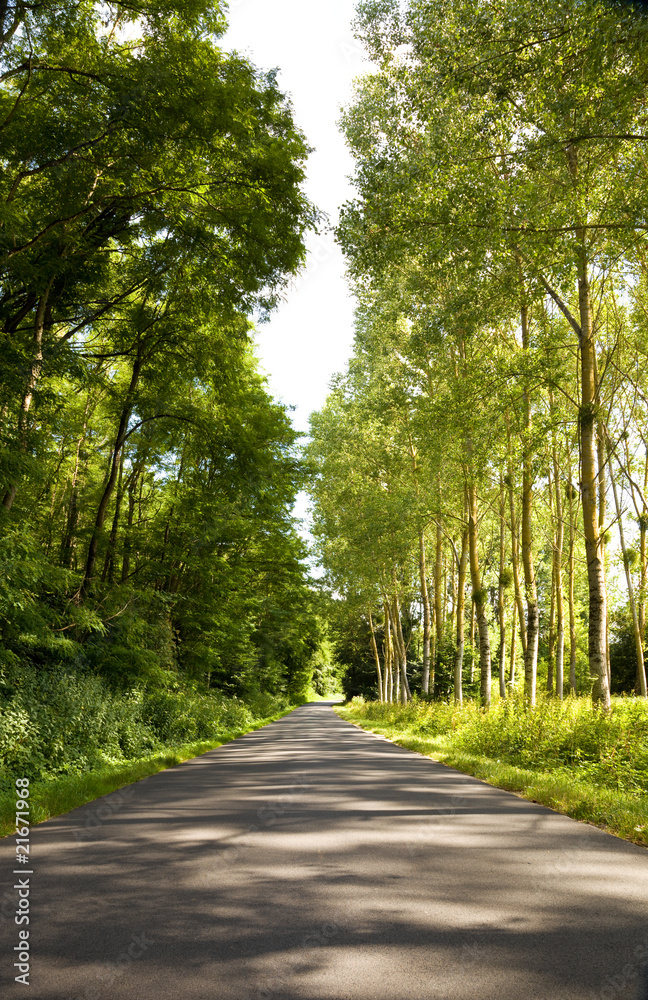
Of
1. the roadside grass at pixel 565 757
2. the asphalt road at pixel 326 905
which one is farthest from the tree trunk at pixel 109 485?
the roadside grass at pixel 565 757

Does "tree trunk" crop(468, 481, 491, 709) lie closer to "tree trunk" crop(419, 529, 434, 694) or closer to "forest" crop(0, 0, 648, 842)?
"forest" crop(0, 0, 648, 842)

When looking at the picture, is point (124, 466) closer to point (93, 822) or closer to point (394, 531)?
point (394, 531)

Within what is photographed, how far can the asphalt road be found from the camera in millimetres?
2883

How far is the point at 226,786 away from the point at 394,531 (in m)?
15.3

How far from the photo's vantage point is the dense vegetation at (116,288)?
8.38 metres

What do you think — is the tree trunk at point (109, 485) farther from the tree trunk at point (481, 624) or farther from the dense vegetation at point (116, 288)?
the tree trunk at point (481, 624)

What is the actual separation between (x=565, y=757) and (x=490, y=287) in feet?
28.2

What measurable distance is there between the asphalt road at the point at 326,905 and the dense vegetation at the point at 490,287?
6.45 metres

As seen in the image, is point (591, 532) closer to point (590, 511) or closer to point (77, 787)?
point (590, 511)

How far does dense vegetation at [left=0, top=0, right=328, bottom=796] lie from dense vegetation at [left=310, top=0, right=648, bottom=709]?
237 centimetres

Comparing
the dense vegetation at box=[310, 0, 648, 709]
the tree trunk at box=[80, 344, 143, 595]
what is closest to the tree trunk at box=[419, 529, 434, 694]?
the dense vegetation at box=[310, 0, 648, 709]

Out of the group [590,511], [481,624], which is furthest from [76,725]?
[481,624]

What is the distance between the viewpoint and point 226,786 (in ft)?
28.8

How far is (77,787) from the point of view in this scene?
7648 mm
